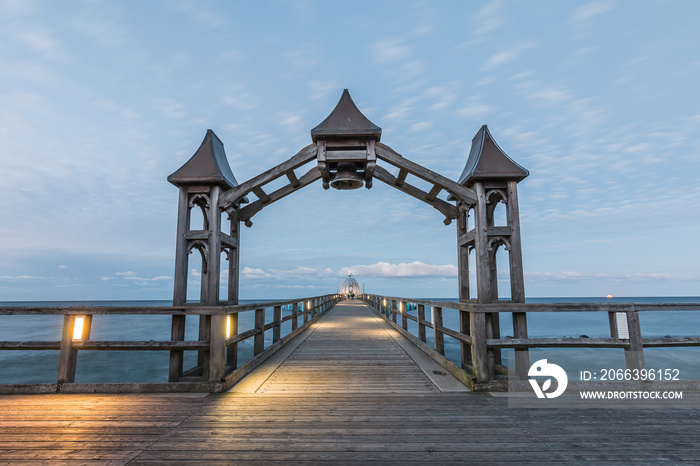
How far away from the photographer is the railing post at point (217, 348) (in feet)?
17.0

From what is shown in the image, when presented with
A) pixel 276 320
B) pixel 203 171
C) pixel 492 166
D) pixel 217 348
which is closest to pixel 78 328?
pixel 217 348

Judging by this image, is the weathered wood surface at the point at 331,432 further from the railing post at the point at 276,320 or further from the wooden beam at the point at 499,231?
the railing post at the point at 276,320

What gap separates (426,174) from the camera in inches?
241

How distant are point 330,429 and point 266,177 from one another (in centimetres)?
399

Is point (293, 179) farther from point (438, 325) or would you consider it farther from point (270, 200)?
point (438, 325)

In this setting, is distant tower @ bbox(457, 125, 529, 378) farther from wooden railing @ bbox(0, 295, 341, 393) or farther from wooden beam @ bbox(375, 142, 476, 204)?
wooden railing @ bbox(0, 295, 341, 393)

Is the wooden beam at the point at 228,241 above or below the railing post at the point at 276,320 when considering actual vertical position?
above

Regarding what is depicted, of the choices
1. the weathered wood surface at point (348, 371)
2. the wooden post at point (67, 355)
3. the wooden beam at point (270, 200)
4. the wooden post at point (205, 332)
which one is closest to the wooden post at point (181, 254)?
the wooden post at point (205, 332)

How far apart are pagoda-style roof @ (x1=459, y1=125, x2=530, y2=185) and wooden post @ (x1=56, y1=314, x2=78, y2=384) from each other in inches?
239

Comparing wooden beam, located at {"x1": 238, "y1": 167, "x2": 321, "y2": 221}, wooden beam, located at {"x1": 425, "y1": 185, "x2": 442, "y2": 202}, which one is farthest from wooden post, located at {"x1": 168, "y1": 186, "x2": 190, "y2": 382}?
wooden beam, located at {"x1": 425, "y1": 185, "x2": 442, "y2": 202}

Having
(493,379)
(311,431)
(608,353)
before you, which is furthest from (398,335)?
(608,353)

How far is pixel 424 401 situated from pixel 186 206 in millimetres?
4522

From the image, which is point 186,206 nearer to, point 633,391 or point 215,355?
point 215,355

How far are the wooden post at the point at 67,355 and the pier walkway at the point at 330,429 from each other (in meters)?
0.29
